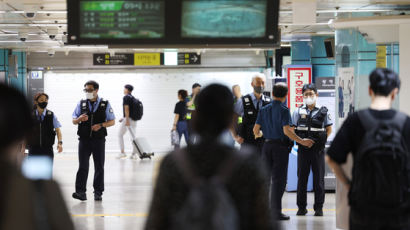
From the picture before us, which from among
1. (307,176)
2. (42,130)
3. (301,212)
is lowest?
(301,212)

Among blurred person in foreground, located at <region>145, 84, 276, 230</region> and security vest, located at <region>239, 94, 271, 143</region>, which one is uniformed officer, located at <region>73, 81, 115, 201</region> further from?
blurred person in foreground, located at <region>145, 84, 276, 230</region>

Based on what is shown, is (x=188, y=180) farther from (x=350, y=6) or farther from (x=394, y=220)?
(x=350, y=6)

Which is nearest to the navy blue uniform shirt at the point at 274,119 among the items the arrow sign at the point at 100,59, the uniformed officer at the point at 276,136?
the uniformed officer at the point at 276,136

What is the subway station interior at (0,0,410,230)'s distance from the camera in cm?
589

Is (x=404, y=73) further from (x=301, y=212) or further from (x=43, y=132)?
(x=43, y=132)

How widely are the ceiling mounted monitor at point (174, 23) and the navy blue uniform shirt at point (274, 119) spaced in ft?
6.69

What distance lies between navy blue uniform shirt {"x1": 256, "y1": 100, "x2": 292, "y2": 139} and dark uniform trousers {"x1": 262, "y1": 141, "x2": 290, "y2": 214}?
0.37 ft

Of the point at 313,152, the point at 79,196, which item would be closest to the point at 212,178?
the point at 313,152

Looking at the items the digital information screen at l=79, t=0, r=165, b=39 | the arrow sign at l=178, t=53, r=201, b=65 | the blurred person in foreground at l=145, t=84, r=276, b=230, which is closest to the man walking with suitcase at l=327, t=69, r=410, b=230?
the blurred person in foreground at l=145, t=84, r=276, b=230

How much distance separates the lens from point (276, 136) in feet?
26.3

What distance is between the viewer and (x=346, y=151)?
4047 mm

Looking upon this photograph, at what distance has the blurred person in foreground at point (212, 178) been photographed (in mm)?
2771

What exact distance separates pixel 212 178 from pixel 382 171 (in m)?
1.42

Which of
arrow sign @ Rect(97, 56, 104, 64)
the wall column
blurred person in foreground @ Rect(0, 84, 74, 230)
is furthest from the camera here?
arrow sign @ Rect(97, 56, 104, 64)
